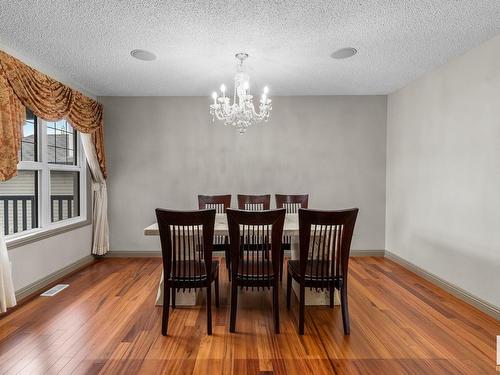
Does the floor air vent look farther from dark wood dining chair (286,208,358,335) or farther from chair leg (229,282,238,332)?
dark wood dining chair (286,208,358,335)

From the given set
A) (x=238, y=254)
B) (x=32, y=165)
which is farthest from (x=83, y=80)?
(x=238, y=254)

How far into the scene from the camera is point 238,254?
7.37 ft

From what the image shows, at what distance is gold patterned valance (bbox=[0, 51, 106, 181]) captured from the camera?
250 centimetres

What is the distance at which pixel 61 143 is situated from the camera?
3881mm

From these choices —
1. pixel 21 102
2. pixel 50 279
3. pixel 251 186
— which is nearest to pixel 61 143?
pixel 21 102

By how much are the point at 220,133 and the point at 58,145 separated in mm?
2216

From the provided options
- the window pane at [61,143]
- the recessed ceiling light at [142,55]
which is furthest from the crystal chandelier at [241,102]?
the window pane at [61,143]

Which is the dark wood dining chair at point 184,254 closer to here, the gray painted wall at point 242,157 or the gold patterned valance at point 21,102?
the gold patterned valance at point 21,102

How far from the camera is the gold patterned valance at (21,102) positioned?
2.50 meters

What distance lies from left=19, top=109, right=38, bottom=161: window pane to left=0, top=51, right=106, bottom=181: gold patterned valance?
1.21ft

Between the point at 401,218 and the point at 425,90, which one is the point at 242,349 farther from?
the point at 425,90

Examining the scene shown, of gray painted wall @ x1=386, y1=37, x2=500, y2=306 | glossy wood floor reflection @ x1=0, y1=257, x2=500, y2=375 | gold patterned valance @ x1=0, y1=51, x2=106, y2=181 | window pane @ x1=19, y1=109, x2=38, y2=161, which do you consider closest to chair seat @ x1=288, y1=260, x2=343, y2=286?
glossy wood floor reflection @ x1=0, y1=257, x2=500, y2=375

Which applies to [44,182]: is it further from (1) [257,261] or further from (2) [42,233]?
→ (1) [257,261]

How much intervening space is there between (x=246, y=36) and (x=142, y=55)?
1167 mm
